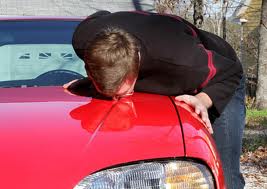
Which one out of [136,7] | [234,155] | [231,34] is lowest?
[231,34]

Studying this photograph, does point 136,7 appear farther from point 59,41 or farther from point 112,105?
point 112,105

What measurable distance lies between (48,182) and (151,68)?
32.6 inches

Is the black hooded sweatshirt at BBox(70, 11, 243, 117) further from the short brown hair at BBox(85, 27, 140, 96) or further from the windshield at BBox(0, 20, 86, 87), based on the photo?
the windshield at BBox(0, 20, 86, 87)

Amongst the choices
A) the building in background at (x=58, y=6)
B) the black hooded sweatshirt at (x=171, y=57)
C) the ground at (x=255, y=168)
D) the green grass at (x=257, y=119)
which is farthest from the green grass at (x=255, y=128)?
the black hooded sweatshirt at (x=171, y=57)

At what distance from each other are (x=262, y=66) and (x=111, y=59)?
12.8 meters

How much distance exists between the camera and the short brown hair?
2252 millimetres

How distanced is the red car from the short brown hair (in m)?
0.11

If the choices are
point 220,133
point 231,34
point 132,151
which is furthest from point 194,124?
point 231,34

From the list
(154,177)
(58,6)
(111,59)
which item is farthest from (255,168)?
(58,6)

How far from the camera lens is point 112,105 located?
7.65ft

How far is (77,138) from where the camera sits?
2020 millimetres

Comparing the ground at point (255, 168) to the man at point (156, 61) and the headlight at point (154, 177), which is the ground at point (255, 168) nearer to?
the man at point (156, 61)

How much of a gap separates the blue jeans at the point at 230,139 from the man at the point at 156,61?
0.20ft

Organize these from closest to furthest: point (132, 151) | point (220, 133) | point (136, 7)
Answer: point (132, 151) < point (220, 133) < point (136, 7)
